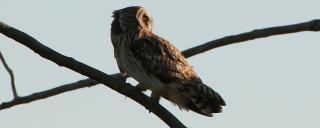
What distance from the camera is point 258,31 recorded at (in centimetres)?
426

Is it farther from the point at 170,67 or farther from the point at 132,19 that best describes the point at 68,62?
the point at 132,19

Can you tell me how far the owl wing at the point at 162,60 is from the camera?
7.28 metres

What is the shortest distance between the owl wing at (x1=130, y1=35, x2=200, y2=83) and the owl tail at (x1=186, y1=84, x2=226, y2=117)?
0.53 m

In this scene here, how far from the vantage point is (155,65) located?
742 cm

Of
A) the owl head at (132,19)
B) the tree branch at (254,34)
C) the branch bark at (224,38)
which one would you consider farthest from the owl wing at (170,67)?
the tree branch at (254,34)

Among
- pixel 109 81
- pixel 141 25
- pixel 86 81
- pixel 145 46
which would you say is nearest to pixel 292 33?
pixel 109 81

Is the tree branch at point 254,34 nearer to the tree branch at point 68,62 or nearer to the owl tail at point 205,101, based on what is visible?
the tree branch at point 68,62

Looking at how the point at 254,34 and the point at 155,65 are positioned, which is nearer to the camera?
the point at 254,34

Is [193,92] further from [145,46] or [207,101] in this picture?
[145,46]

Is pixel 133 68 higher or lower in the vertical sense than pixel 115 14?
lower

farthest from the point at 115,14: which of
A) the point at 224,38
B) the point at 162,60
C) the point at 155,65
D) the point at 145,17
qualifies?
the point at 224,38

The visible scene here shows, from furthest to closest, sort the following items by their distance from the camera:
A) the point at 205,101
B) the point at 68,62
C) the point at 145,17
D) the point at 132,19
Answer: the point at 145,17 → the point at 132,19 → the point at 205,101 → the point at 68,62

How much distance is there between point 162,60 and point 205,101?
1405mm

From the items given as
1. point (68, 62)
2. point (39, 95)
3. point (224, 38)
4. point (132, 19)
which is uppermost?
point (224, 38)
